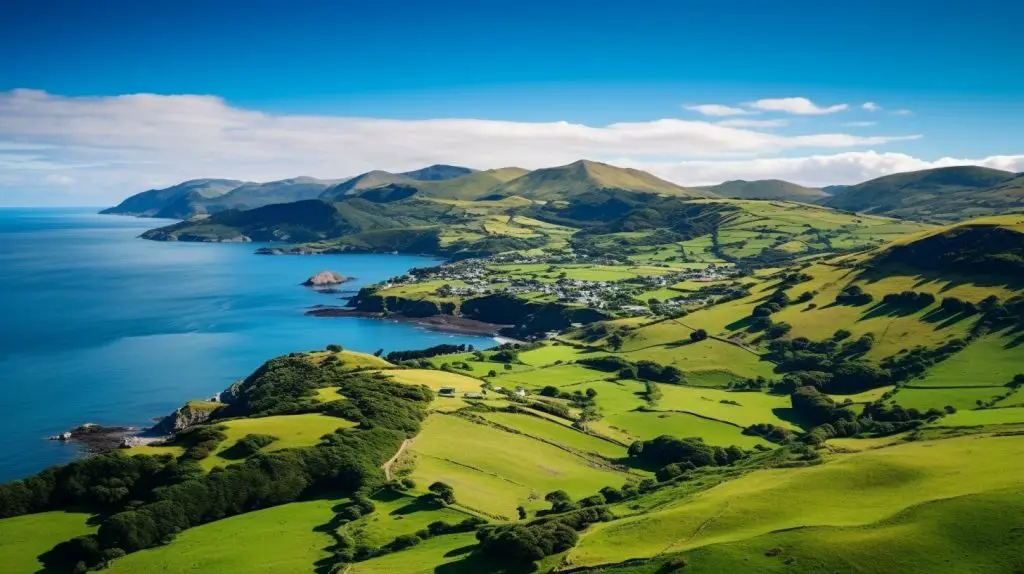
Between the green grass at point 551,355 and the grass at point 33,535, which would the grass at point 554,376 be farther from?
the grass at point 33,535

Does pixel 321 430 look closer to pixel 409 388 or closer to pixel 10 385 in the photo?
pixel 409 388

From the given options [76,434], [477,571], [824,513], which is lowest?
[76,434]

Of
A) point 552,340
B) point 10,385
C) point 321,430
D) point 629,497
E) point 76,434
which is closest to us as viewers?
point 629,497

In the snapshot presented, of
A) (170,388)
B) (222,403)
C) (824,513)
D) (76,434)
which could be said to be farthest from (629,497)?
A: (170,388)

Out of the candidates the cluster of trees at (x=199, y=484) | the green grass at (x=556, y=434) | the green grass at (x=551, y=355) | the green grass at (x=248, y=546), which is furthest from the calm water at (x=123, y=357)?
the green grass at (x=556, y=434)

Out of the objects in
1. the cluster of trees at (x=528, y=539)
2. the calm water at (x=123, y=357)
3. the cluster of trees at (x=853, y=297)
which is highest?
the cluster of trees at (x=853, y=297)

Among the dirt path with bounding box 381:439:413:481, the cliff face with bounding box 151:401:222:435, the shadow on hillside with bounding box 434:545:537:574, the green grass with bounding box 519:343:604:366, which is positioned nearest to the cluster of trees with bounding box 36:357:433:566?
the dirt path with bounding box 381:439:413:481

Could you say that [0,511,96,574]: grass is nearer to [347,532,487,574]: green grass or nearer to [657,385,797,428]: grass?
[347,532,487,574]: green grass
